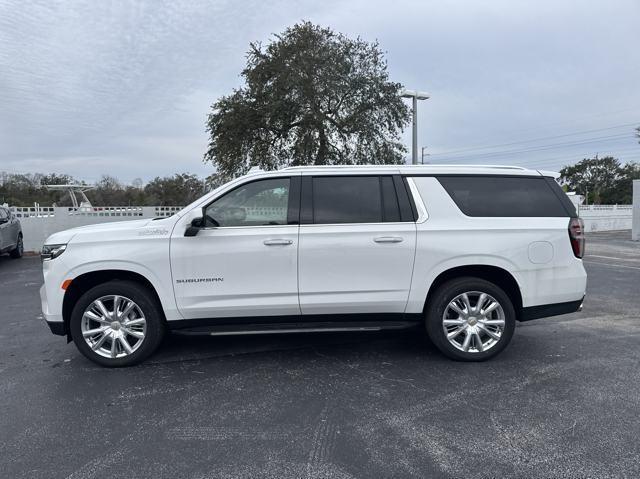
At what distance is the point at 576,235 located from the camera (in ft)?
14.9

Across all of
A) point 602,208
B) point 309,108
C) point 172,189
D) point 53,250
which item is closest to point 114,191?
point 172,189

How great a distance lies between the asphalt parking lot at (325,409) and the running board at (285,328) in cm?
35

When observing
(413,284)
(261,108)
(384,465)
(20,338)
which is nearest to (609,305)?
(413,284)

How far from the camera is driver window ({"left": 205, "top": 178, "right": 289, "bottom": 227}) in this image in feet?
14.5

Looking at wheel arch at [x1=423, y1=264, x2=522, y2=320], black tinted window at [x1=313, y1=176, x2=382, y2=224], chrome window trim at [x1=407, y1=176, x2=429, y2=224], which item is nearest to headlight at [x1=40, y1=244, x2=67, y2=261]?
black tinted window at [x1=313, y1=176, x2=382, y2=224]

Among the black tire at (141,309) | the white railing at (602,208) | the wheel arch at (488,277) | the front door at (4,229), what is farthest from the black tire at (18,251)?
the white railing at (602,208)

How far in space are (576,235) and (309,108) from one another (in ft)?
61.6

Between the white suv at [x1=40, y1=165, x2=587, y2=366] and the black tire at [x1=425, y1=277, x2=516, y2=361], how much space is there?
0.04ft

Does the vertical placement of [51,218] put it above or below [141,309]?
above

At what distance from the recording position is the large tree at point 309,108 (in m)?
21.5

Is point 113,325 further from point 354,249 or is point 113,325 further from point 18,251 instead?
point 18,251

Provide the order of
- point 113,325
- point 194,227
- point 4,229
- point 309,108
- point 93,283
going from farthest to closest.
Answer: point 309,108, point 4,229, point 93,283, point 113,325, point 194,227

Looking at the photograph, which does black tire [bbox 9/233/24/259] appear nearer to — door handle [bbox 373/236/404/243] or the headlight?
the headlight

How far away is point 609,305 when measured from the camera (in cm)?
703
